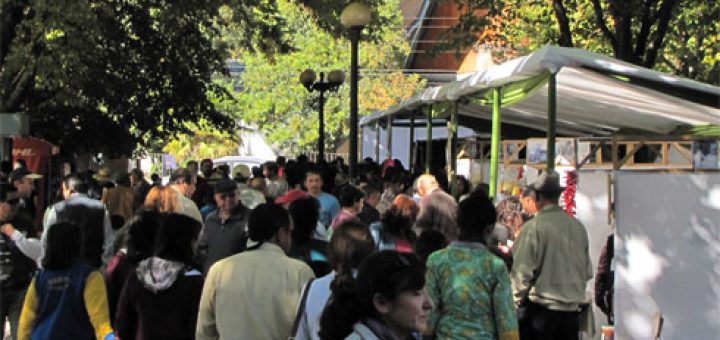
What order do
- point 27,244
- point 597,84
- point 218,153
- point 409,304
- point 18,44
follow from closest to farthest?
point 409,304, point 27,244, point 597,84, point 18,44, point 218,153

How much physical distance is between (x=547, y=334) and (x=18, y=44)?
1244 centimetres

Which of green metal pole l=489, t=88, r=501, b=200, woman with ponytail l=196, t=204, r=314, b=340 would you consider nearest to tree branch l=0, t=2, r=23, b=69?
green metal pole l=489, t=88, r=501, b=200

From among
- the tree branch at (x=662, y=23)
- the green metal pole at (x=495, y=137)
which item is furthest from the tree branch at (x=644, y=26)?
the green metal pole at (x=495, y=137)

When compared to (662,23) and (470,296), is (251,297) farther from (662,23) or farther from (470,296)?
(662,23)

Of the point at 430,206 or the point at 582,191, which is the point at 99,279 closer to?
the point at 430,206

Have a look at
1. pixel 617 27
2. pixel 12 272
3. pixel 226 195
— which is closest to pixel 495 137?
pixel 226 195

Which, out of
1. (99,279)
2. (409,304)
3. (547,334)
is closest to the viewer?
(409,304)

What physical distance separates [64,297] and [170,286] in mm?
797

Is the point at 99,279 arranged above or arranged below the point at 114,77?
below

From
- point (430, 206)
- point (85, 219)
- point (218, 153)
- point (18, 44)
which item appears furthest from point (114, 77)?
point (218, 153)

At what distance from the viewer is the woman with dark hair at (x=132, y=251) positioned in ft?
20.2

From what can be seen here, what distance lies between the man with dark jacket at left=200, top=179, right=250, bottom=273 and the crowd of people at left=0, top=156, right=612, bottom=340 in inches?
0.4

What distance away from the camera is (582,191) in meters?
10.1

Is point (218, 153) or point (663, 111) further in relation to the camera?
point (218, 153)
